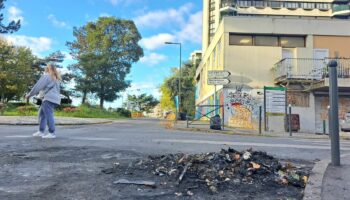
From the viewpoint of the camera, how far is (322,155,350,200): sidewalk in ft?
13.1

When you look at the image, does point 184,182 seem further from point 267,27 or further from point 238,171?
point 267,27

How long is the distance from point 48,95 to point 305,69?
62.7 ft

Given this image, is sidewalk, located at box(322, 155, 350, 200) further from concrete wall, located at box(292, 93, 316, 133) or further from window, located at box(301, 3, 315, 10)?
window, located at box(301, 3, 315, 10)

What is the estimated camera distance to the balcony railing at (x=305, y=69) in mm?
24109

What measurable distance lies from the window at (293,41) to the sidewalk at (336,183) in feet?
71.3

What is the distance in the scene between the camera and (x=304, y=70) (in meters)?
24.7

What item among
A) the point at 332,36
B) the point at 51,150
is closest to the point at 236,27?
the point at 332,36

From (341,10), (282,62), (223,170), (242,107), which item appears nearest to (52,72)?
(223,170)

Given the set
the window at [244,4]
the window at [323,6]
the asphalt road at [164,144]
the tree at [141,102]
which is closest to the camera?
the asphalt road at [164,144]

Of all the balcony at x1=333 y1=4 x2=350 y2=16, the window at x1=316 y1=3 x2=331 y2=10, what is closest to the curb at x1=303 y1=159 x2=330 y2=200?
the balcony at x1=333 y1=4 x2=350 y2=16

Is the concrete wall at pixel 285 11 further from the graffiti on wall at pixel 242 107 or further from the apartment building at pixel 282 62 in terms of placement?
the graffiti on wall at pixel 242 107

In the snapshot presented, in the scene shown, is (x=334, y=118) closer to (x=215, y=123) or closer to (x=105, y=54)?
(x=215, y=123)

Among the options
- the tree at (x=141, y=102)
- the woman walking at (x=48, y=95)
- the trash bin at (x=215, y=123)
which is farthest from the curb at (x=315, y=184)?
the tree at (x=141, y=102)

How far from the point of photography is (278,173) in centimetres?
461
